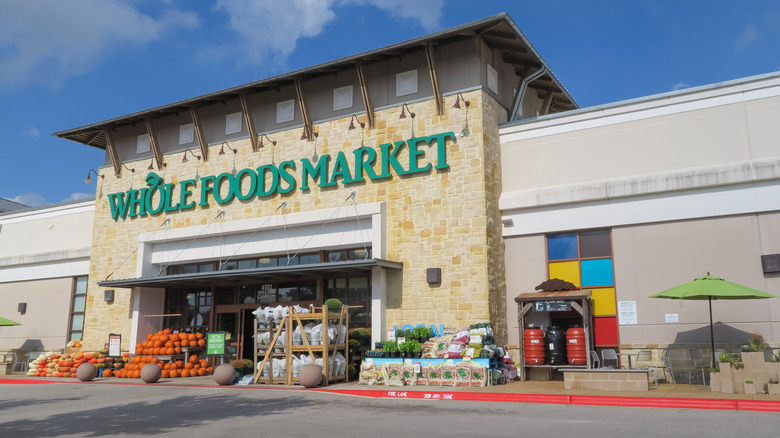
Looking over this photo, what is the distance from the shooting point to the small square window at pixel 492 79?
18.0 metres

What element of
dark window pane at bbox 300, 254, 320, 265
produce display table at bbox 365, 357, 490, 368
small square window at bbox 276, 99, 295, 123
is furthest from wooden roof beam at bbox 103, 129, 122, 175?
produce display table at bbox 365, 357, 490, 368

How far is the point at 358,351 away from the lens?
17078 mm

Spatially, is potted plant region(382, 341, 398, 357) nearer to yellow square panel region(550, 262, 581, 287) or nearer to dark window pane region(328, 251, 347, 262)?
dark window pane region(328, 251, 347, 262)

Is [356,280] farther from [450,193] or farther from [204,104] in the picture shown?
[204,104]

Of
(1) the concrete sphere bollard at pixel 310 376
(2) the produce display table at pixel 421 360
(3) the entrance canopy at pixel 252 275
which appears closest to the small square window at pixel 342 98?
(3) the entrance canopy at pixel 252 275

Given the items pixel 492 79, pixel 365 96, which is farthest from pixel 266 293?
pixel 492 79

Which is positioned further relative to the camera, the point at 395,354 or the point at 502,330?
the point at 502,330

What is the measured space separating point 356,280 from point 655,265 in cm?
814

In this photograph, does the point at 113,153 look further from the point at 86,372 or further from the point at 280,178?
the point at 86,372

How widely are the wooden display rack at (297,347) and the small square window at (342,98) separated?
21.7 ft

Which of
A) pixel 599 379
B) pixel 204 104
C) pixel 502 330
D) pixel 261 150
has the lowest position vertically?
pixel 599 379

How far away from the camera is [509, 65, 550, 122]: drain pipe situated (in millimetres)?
18938

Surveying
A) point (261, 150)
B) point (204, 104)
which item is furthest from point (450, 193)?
point (204, 104)

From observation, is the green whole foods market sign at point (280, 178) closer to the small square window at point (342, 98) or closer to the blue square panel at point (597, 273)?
the small square window at point (342, 98)
